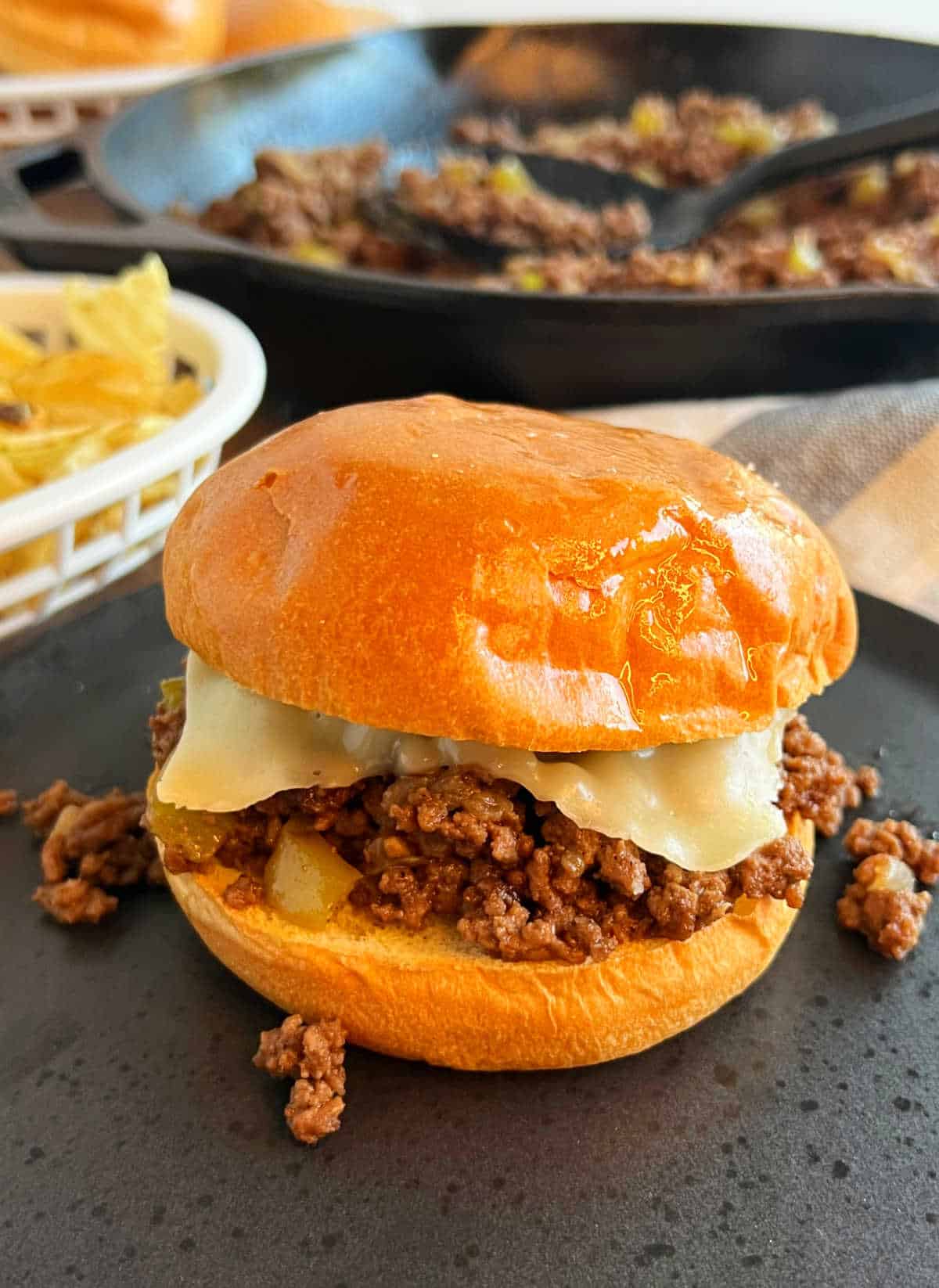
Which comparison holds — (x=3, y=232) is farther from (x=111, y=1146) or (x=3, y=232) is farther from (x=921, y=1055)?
(x=921, y=1055)

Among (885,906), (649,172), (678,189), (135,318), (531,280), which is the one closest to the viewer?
(885,906)

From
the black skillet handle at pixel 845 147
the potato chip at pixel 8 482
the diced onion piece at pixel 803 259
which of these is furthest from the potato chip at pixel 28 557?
the black skillet handle at pixel 845 147

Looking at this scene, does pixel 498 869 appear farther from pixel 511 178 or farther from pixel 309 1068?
pixel 511 178

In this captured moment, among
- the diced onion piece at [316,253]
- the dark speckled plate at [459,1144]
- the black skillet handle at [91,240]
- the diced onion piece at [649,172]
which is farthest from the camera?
the diced onion piece at [649,172]

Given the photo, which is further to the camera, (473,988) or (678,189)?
(678,189)

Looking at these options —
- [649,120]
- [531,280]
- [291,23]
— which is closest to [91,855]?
[531,280]

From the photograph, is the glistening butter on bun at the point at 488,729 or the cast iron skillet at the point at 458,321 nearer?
the glistening butter on bun at the point at 488,729

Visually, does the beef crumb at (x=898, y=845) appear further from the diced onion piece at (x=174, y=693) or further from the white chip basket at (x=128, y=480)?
the white chip basket at (x=128, y=480)

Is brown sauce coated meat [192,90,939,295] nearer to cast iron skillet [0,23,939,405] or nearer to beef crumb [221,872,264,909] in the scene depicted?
cast iron skillet [0,23,939,405]

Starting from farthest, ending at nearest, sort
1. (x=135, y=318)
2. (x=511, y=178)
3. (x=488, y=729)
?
1. (x=511, y=178)
2. (x=135, y=318)
3. (x=488, y=729)
